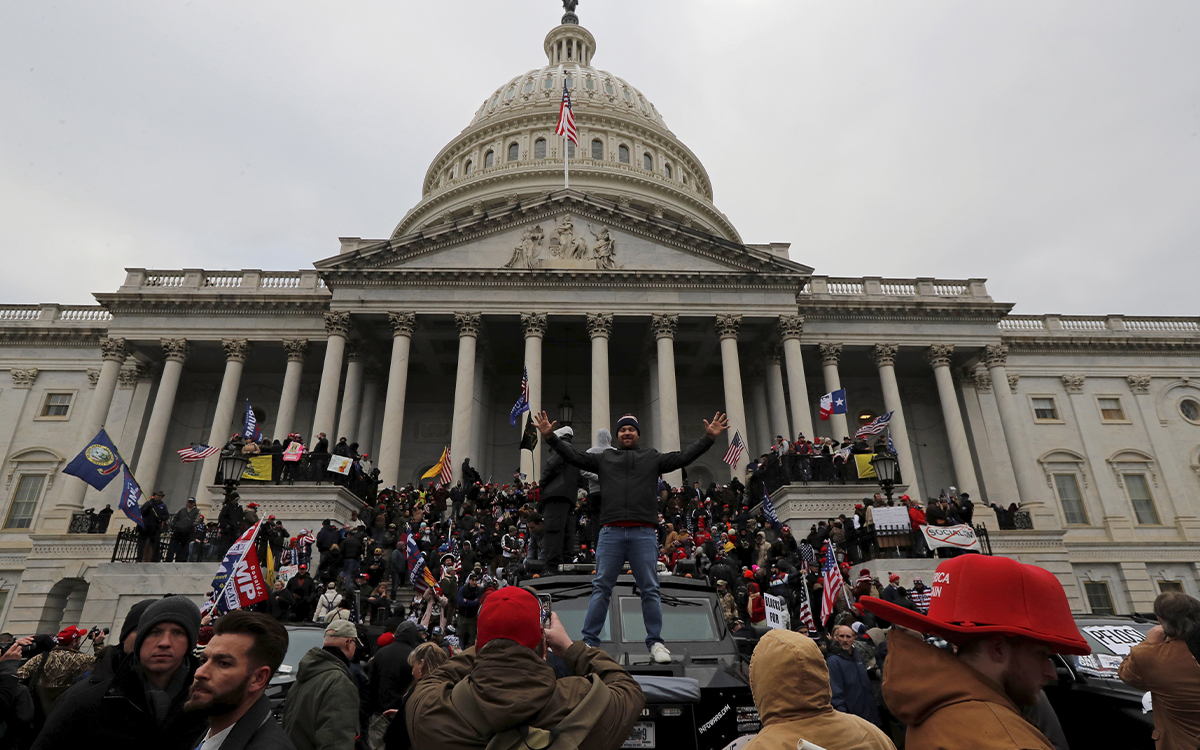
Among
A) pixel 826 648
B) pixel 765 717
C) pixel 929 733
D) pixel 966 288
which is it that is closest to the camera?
pixel 929 733

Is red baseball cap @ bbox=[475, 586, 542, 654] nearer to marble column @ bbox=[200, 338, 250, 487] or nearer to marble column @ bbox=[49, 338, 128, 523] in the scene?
marble column @ bbox=[200, 338, 250, 487]

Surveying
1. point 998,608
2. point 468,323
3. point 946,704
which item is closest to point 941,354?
point 468,323

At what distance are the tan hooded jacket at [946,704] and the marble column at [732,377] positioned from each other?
86.3 ft

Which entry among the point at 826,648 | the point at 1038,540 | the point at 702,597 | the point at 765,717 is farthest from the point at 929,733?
the point at 1038,540

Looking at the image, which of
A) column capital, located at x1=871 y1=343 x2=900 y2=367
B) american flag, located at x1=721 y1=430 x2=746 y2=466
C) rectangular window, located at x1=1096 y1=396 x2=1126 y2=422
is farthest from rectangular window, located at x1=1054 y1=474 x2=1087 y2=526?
american flag, located at x1=721 y1=430 x2=746 y2=466

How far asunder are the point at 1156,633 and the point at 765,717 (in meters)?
3.40

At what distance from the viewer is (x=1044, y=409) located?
131 feet

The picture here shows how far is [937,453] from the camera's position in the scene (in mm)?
38281

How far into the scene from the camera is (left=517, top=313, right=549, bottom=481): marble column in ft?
93.9

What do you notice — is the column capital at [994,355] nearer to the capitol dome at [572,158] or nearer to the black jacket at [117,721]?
the capitol dome at [572,158]

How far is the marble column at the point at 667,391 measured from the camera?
1177 inches

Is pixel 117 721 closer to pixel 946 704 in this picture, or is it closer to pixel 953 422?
pixel 946 704

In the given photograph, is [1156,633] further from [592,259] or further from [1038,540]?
[592,259]

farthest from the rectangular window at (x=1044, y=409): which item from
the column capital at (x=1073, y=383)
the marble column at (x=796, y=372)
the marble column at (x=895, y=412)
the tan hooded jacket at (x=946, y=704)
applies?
the tan hooded jacket at (x=946, y=704)
